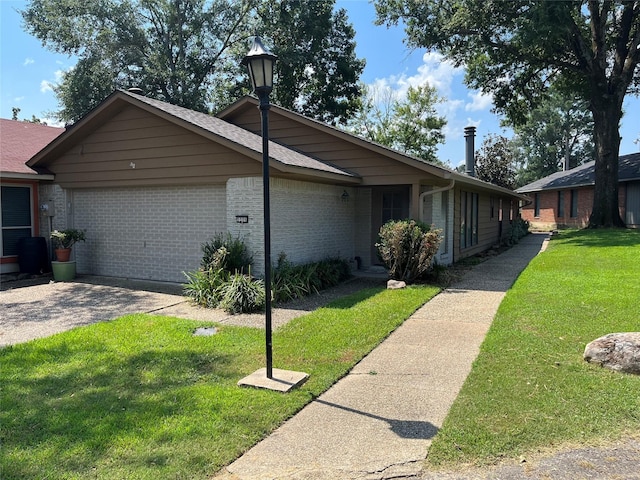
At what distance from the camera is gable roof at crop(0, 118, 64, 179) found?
10762mm

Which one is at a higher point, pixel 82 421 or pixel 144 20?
pixel 144 20

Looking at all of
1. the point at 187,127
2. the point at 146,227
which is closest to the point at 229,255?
the point at 187,127

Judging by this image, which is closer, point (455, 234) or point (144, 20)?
point (455, 234)

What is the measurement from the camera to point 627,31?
Answer: 20.8 metres

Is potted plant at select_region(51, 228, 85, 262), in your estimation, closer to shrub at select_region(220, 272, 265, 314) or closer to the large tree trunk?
shrub at select_region(220, 272, 265, 314)

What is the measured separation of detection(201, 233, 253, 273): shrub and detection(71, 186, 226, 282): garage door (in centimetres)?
64

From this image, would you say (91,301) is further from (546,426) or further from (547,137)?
(547,137)

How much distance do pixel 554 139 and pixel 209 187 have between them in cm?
5609

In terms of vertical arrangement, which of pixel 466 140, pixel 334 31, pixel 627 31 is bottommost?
pixel 466 140

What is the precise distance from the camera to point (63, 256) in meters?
10.5

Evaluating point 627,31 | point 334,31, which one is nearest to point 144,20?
point 334,31

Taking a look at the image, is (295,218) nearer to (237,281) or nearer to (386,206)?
(237,281)

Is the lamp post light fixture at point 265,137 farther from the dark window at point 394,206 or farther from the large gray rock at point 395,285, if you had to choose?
the dark window at point 394,206

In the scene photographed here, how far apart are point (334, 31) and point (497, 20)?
10078 mm
